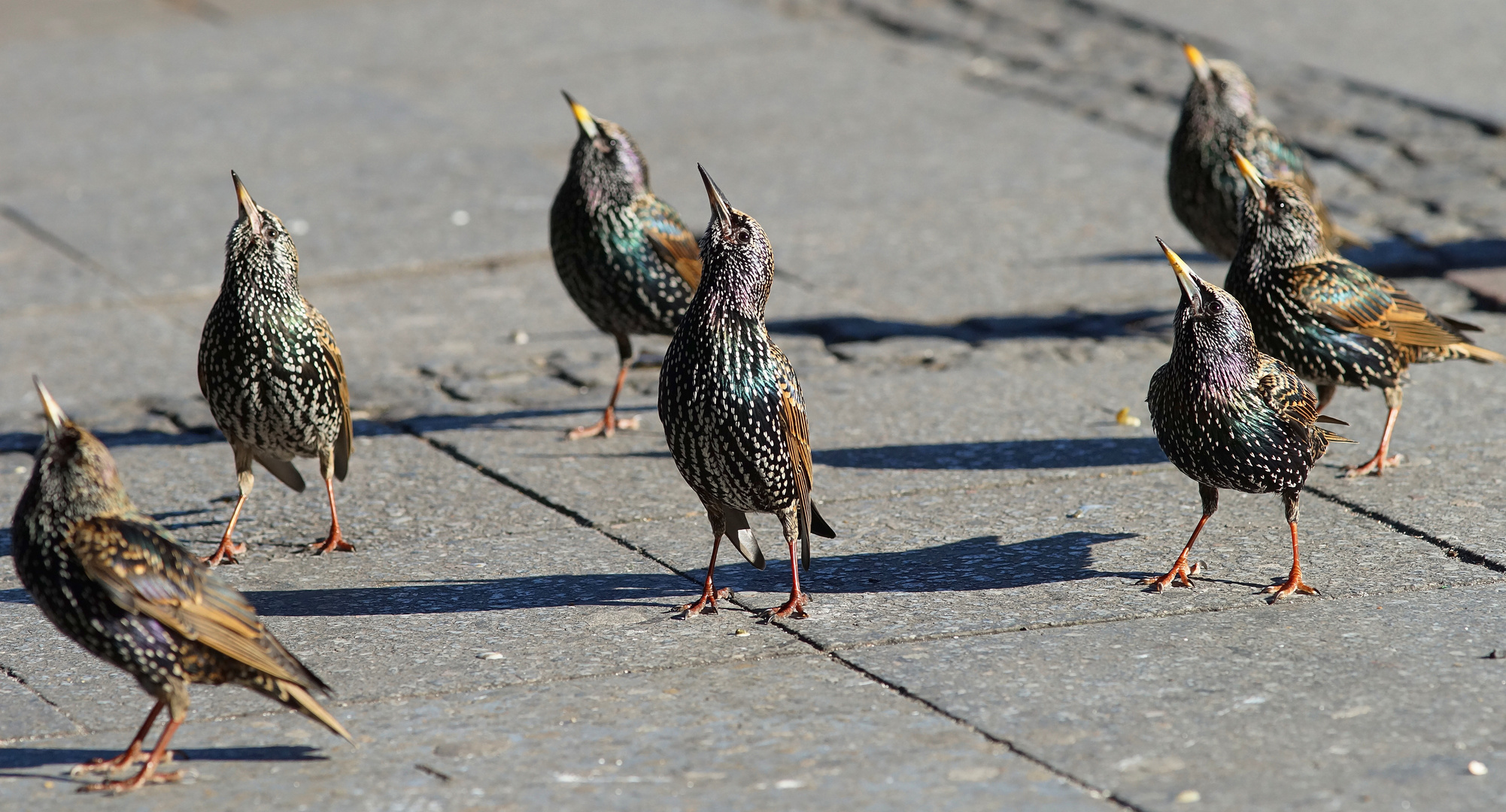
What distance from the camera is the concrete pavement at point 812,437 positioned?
4543 mm

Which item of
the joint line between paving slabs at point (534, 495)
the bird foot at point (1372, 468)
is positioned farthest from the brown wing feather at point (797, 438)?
the bird foot at point (1372, 468)

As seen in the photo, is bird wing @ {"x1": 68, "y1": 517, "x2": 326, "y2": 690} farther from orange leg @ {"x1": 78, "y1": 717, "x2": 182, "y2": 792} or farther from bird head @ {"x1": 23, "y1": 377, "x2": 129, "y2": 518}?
orange leg @ {"x1": 78, "y1": 717, "x2": 182, "y2": 792}

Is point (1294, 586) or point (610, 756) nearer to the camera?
point (610, 756)

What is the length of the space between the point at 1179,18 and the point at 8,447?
915 cm

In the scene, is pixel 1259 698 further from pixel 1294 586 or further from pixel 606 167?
pixel 606 167

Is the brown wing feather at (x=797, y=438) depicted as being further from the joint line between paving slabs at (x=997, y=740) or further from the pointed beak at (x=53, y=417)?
the pointed beak at (x=53, y=417)

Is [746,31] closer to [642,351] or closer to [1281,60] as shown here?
[1281,60]

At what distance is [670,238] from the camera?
292 inches

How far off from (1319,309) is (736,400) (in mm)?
2375

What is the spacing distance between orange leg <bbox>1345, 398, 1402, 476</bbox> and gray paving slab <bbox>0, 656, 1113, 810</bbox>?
254cm

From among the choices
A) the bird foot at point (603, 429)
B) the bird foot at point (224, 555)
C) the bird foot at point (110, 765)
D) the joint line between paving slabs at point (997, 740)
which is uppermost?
the joint line between paving slabs at point (997, 740)

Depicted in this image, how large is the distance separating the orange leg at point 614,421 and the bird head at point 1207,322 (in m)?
2.57

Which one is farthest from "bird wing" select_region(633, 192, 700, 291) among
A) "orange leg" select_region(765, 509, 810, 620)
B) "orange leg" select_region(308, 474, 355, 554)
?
"orange leg" select_region(765, 509, 810, 620)

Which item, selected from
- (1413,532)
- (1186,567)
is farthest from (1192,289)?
(1413,532)
